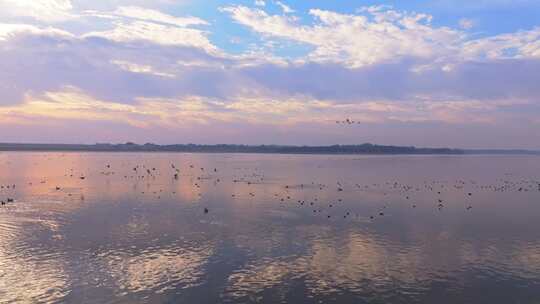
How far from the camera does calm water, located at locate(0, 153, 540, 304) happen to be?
2236 cm

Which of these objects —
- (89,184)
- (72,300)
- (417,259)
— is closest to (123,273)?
(72,300)

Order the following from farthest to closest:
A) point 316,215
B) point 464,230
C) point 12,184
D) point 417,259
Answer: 1. point 12,184
2. point 316,215
3. point 464,230
4. point 417,259

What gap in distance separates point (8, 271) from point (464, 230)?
30325 millimetres

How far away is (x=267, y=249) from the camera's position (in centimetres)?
2966

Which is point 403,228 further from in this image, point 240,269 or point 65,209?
point 65,209

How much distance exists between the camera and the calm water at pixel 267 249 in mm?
22359

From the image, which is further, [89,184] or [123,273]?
[89,184]

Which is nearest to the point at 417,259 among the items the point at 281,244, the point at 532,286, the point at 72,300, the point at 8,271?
the point at 532,286

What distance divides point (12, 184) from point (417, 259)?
5979cm

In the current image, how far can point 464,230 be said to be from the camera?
1460 inches

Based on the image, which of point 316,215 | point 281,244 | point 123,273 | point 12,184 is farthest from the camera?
point 12,184

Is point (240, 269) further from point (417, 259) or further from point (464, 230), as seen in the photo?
point (464, 230)

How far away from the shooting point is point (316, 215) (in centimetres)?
4297

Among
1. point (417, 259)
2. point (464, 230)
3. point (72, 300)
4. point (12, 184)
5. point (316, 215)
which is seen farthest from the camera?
point (12, 184)
